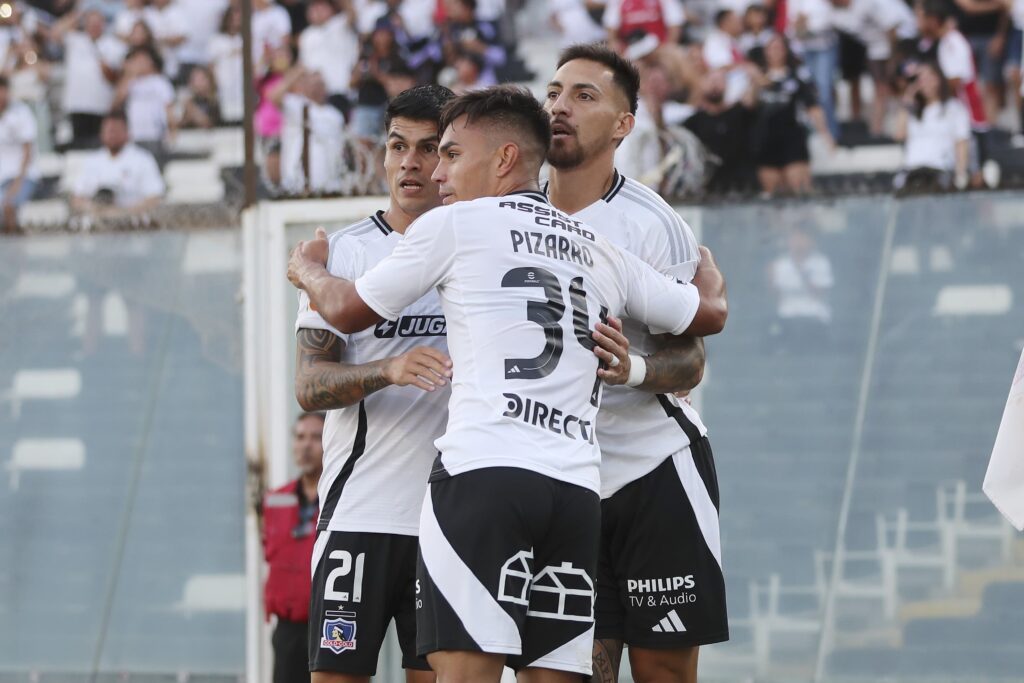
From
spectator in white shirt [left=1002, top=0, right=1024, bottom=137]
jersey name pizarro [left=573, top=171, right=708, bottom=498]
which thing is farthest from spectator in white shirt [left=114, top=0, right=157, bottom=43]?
jersey name pizarro [left=573, top=171, right=708, bottom=498]

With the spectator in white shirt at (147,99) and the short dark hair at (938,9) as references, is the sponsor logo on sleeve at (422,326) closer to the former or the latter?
the short dark hair at (938,9)

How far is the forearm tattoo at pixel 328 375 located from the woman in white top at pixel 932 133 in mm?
5154

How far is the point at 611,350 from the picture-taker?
4.11 m

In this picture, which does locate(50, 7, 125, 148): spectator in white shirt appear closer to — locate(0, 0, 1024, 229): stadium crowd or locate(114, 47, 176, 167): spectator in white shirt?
locate(0, 0, 1024, 229): stadium crowd

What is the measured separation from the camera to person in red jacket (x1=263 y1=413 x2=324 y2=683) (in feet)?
25.2

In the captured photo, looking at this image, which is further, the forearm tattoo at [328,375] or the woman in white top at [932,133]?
the woman in white top at [932,133]

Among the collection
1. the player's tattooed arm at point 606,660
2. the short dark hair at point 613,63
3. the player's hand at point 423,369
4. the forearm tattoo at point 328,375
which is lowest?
the player's tattooed arm at point 606,660

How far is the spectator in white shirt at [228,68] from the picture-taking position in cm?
1202

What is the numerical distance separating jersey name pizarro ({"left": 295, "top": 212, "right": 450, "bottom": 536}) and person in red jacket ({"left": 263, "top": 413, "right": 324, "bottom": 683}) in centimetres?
312

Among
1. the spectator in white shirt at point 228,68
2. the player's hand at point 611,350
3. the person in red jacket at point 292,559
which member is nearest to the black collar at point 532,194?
the player's hand at point 611,350

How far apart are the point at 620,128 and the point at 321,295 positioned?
1.28 m

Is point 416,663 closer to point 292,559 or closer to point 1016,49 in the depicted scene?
point 292,559

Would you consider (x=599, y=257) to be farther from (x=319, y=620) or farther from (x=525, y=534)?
(x=319, y=620)

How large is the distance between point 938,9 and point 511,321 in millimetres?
7053
